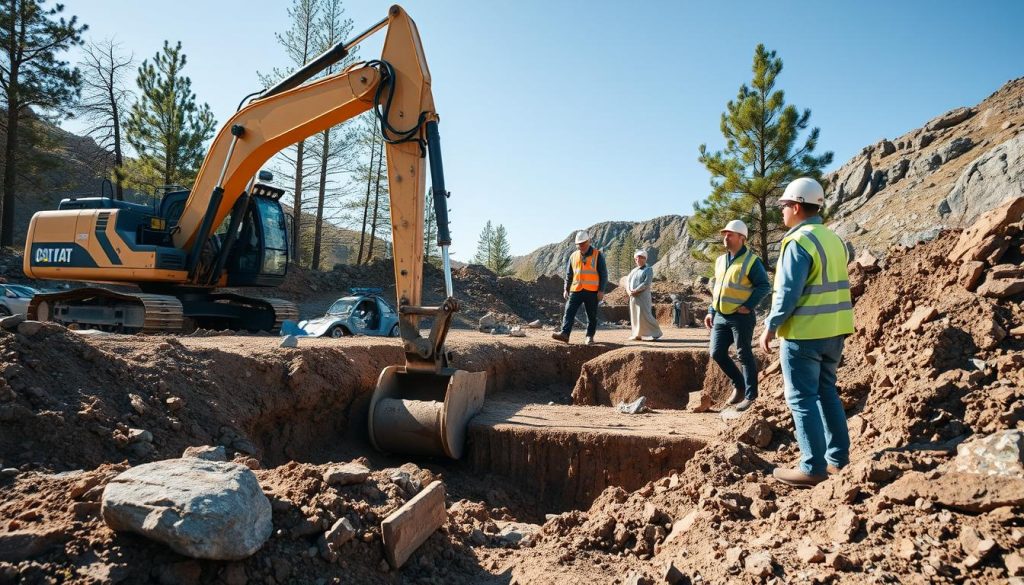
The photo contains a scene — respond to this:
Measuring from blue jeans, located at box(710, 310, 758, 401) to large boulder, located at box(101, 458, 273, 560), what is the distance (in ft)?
16.3

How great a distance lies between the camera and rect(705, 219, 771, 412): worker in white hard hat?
20.4 feet

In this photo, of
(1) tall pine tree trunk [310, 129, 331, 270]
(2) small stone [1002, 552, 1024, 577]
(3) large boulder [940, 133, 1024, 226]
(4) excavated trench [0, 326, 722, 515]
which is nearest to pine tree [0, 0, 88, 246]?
(1) tall pine tree trunk [310, 129, 331, 270]

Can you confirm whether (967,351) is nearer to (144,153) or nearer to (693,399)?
(693,399)

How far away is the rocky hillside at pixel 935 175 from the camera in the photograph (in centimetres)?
2941

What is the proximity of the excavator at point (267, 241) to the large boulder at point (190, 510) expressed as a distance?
3.24 m

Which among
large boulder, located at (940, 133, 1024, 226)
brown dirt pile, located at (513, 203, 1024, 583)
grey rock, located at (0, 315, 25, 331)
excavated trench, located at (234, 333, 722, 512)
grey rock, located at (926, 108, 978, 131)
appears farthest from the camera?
grey rock, located at (926, 108, 978, 131)

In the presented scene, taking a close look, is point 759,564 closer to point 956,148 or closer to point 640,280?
point 640,280

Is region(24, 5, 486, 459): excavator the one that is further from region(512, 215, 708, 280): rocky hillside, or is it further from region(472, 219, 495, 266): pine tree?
region(512, 215, 708, 280): rocky hillside

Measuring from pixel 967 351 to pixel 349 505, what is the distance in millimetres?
4188

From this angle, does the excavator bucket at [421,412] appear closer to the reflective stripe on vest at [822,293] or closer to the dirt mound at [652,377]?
the dirt mound at [652,377]

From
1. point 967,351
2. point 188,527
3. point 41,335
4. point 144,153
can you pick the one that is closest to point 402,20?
point 41,335

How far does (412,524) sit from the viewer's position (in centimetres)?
348

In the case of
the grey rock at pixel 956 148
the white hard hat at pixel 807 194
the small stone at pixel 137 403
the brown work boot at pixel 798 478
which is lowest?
A: the brown work boot at pixel 798 478

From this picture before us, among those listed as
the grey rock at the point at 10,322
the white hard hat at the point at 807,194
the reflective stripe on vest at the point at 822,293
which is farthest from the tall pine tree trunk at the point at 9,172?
the reflective stripe on vest at the point at 822,293
